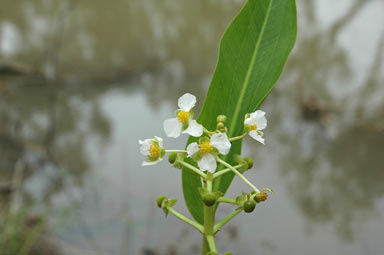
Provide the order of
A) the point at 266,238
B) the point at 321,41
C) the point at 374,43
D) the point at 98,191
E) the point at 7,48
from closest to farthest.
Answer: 1. the point at 266,238
2. the point at 98,191
3. the point at 374,43
4. the point at 321,41
5. the point at 7,48

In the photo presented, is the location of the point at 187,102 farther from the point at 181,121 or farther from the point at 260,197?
the point at 260,197

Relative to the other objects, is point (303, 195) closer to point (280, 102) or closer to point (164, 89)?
point (280, 102)

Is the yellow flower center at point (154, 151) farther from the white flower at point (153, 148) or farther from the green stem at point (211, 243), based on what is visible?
the green stem at point (211, 243)

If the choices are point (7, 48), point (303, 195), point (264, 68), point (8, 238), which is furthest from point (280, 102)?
point (7, 48)

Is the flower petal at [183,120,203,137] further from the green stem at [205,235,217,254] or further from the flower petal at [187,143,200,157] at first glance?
the green stem at [205,235,217,254]

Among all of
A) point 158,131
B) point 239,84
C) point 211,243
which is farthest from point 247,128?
point 158,131

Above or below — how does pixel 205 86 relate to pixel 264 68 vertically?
above
